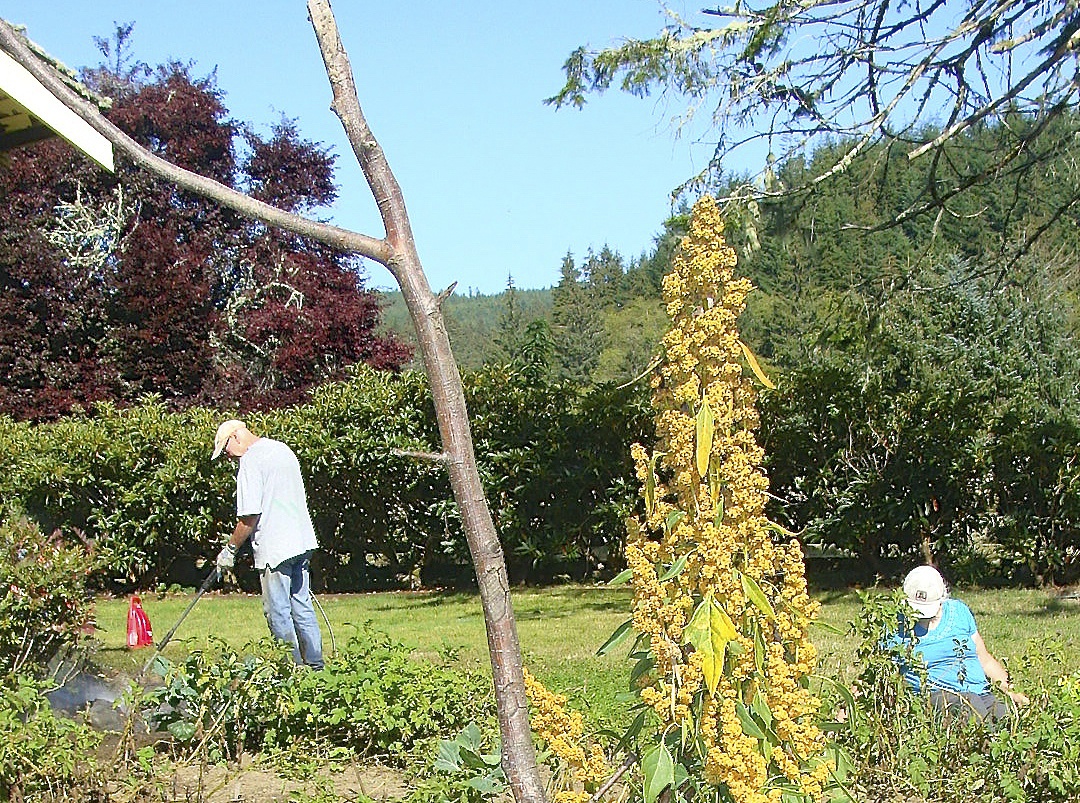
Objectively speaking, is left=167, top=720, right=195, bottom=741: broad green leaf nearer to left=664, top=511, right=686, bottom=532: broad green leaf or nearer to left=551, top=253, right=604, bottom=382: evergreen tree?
left=664, top=511, right=686, bottom=532: broad green leaf

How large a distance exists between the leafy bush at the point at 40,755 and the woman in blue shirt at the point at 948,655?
2.93 metres

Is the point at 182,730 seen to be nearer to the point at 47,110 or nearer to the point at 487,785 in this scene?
the point at 487,785

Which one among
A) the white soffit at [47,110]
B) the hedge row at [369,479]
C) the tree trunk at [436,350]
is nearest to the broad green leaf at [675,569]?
the tree trunk at [436,350]

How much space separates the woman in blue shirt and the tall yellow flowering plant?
1.88 m

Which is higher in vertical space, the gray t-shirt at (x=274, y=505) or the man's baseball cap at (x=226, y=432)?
the man's baseball cap at (x=226, y=432)

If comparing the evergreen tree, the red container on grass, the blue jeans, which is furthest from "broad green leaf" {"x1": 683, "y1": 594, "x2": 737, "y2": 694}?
the evergreen tree

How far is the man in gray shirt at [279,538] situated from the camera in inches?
247

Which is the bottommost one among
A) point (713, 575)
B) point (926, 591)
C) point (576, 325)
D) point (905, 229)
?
point (926, 591)

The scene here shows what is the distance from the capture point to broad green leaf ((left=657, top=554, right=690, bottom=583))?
2289mm

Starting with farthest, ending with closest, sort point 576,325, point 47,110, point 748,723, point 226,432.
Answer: point 576,325 < point 226,432 < point 47,110 < point 748,723

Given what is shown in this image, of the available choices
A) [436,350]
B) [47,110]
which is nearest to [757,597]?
[436,350]

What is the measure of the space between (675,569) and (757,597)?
7.1 inches

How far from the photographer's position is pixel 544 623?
28.5 feet

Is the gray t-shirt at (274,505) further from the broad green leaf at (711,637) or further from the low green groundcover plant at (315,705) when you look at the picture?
the broad green leaf at (711,637)
